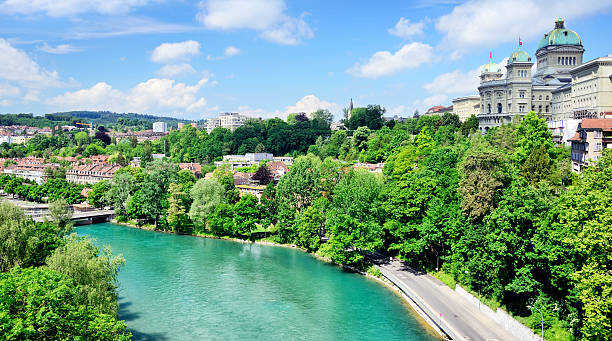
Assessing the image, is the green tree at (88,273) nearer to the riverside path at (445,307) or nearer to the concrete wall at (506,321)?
the riverside path at (445,307)

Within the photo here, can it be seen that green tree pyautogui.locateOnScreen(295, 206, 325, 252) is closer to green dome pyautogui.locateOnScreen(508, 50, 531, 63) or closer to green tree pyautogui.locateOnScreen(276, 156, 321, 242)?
green tree pyautogui.locateOnScreen(276, 156, 321, 242)

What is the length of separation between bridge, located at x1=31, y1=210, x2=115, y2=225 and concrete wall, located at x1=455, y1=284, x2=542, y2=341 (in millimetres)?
37176

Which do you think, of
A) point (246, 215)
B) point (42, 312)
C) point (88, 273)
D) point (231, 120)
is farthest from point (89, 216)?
point (231, 120)

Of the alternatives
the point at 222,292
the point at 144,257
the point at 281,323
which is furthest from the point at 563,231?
the point at 144,257

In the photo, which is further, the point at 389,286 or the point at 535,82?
the point at 535,82

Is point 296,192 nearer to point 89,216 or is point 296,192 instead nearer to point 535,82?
point 89,216

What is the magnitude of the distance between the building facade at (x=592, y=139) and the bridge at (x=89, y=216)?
41.2m

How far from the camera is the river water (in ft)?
69.4

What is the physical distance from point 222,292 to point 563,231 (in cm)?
1677

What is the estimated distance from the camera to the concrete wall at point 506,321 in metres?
18.6

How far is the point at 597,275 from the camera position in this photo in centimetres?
1495

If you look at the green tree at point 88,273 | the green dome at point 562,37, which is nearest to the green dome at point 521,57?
the green dome at point 562,37

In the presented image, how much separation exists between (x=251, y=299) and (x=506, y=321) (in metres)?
12.2

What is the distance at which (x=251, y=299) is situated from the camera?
25266mm
